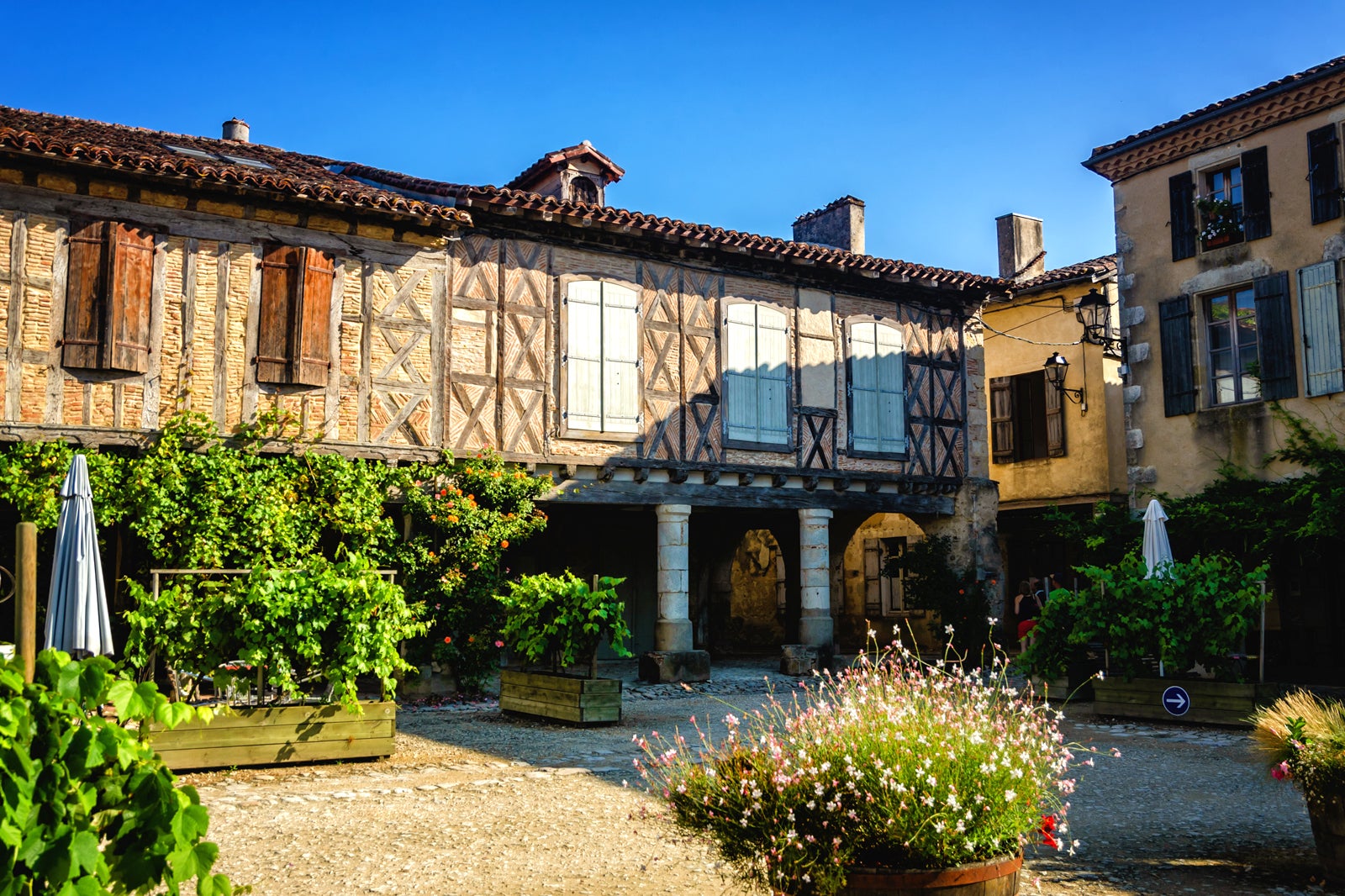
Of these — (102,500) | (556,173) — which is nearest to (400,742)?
(102,500)

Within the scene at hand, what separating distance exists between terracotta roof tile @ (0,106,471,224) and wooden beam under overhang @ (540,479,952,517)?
11.1 ft

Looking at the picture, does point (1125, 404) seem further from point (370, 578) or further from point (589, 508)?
point (370, 578)

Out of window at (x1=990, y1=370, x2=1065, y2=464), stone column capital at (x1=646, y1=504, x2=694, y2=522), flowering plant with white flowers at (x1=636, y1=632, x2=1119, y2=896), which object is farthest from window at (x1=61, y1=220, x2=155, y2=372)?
window at (x1=990, y1=370, x2=1065, y2=464)

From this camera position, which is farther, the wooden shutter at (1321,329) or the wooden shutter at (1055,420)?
the wooden shutter at (1055,420)

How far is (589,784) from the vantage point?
22.5 feet

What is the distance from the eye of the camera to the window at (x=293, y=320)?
11.3 meters

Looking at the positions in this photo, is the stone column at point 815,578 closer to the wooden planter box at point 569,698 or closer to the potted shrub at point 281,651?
the wooden planter box at point 569,698

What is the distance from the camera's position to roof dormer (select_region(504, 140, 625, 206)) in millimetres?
14438

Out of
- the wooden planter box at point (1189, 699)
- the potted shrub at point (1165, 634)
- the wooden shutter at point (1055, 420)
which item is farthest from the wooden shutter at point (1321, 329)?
the wooden shutter at point (1055, 420)

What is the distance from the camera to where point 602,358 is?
43.5 ft

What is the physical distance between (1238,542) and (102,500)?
41.8 feet

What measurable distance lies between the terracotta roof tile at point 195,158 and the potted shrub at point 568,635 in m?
4.62

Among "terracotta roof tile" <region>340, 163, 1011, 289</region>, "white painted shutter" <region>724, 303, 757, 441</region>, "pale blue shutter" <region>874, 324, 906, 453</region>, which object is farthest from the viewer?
"pale blue shutter" <region>874, 324, 906, 453</region>

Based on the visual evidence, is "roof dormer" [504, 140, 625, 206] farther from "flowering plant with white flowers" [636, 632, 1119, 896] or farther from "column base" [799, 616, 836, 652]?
"flowering plant with white flowers" [636, 632, 1119, 896]
